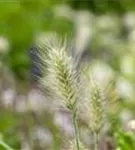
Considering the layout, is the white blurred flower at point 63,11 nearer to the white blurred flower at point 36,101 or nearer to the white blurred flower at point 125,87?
the white blurred flower at point 125,87

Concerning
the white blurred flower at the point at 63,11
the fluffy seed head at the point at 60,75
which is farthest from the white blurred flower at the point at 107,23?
the fluffy seed head at the point at 60,75

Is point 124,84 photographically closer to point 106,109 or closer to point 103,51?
point 103,51

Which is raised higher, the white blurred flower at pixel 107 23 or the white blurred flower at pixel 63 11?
the white blurred flower at pixel 63 11

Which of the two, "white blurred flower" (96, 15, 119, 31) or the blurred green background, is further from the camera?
"white blurred flower" (96, 15, 119, 31)

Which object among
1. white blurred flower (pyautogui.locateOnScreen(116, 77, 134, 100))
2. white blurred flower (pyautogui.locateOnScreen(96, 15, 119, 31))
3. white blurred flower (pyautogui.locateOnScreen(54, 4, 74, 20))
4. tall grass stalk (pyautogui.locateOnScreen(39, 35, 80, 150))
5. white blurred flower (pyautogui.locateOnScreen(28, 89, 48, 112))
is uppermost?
tall grass stalk (pyautogui.locateOnScreen(39, 35, 80, 150))

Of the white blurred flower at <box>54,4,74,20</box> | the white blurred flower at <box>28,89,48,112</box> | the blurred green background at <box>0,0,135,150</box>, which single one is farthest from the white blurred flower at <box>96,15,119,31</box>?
the white blurred flower at <box>28,89,48,112</box>

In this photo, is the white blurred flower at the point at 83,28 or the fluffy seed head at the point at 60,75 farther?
the white blurred flower at the point at 83,28

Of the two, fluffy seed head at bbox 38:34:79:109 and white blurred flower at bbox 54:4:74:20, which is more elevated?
fluffy seed head at bbox 38:34:79:109

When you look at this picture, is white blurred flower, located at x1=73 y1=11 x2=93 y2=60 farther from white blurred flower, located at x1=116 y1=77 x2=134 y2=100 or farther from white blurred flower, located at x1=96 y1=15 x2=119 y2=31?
white blurred flower, located at x1=116 y1=77 x2=134 y2=100
